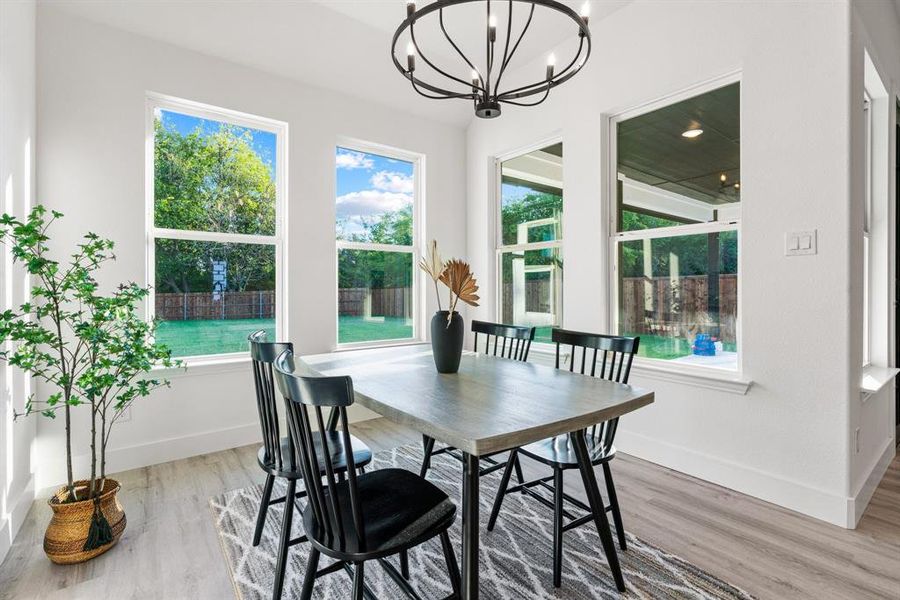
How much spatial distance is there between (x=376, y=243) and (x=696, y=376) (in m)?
2.68

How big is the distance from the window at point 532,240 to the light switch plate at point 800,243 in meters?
1.57

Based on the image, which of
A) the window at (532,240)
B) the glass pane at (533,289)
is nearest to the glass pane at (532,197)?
the window at (532,240)

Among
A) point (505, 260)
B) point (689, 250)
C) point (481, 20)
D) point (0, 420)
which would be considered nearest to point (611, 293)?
point (689, 250)

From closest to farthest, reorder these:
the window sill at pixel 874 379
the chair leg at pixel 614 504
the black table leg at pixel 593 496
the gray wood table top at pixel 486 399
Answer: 1. the gray wood table top at pixel 486 399
2. the black table leg at pixel 593 496
3. the chair leg at pixel 614 504
4. the window sill at pixel 874 379

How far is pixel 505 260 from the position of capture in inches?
166

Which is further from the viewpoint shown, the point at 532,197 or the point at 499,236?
the point at 499,236

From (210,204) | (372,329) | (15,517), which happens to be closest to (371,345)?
(372,329)

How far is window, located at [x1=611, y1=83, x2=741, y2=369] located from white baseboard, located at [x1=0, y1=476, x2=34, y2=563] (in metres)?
3.51

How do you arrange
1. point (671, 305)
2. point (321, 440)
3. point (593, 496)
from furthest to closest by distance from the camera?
1. point (671, 305)
2. point (593, 496)
3. point (321, 440)

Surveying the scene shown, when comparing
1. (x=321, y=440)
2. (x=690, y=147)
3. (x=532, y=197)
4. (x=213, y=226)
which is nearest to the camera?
(x=321, y=440)

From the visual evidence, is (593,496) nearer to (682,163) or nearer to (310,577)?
(310,577)

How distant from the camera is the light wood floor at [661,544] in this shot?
1.73 metres

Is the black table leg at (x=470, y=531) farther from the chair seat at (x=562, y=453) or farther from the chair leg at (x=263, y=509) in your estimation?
the chair leg at (x=263, y=509)

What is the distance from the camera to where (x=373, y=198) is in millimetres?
3973
